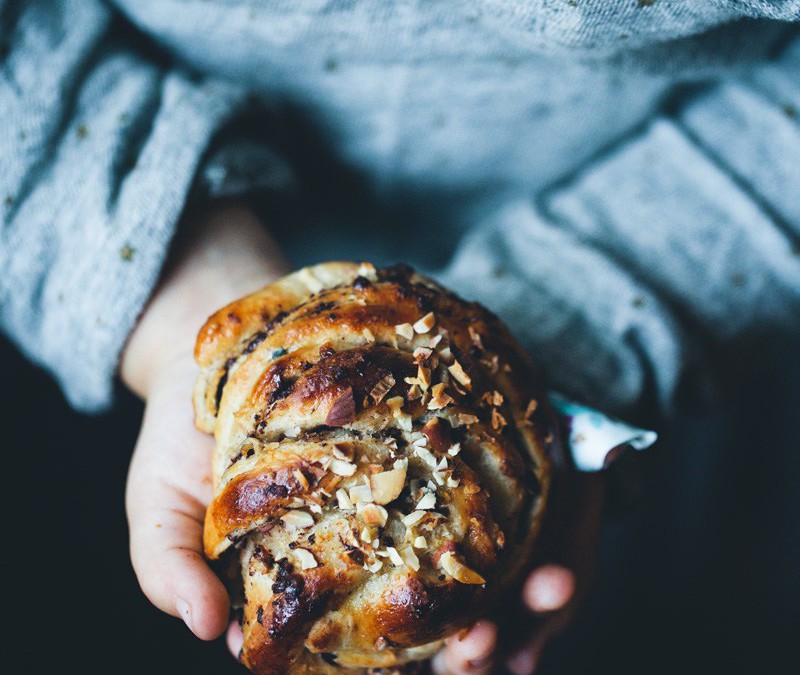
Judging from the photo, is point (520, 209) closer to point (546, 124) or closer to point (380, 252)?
point (546, 124)

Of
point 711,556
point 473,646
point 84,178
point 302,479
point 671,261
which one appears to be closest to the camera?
point 302,479

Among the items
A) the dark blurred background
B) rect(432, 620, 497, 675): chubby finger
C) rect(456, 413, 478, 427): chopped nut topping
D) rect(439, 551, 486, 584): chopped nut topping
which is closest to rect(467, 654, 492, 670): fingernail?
rect(432, 620, 497, 675): chubby finger

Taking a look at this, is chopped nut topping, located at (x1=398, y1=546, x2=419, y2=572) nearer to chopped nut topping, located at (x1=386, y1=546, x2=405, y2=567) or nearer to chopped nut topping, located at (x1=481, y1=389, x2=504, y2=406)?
chopped nut topping, located at (x1=386, y1=546, x2=405, y2=567)

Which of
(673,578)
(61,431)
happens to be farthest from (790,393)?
(61,431)

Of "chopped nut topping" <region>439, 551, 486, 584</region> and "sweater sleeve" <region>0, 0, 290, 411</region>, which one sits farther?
"sweater sleeve" <region>0, 0, 290, 411</region>

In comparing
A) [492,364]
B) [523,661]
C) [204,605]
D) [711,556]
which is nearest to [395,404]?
[492,364]

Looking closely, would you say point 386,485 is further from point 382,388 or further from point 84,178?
point 84,178
